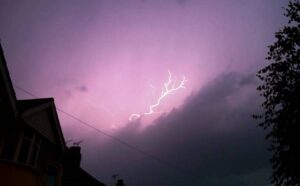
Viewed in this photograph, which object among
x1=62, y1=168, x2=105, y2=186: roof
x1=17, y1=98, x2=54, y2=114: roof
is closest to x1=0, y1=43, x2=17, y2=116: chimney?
x1=17, y1=98, x2=54, y2=114: roof

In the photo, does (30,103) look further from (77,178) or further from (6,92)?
(77,178)

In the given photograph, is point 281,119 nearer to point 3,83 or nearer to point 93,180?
point 3,83

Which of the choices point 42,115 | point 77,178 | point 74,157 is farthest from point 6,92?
point 77,178

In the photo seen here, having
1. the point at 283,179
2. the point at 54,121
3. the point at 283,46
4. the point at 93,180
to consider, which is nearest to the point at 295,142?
the point at 283,179

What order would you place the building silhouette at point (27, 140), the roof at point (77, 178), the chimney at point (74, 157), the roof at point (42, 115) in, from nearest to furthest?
the building silhouette at point (27, 140)
the roof at point (42, 115)
the roof at point (77, 178)
the chimney at point (74, 157)

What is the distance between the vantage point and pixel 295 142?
1694cm

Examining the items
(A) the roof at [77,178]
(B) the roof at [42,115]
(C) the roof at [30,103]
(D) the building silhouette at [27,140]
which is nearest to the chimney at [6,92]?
(D) the building silhouette at [27,140]

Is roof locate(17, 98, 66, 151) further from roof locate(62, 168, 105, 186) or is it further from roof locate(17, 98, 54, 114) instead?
roof locate(62, 168, 105, 186)

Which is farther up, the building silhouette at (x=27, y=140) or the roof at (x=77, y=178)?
the roof at (x=77, y=178)

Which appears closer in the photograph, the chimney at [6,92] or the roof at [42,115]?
the chimney at [6,92]

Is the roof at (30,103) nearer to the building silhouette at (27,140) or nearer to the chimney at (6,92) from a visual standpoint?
the building silhouette at (27,140)

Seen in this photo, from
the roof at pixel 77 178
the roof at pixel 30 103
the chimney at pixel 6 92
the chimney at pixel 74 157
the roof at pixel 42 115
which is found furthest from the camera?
the chimney at pixel 74 157

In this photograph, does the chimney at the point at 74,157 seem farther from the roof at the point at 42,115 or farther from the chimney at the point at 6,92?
the chimney at the point at 6,92

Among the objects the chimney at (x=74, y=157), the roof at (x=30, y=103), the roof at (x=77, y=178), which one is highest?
the chimney at (x=74, y=157)
